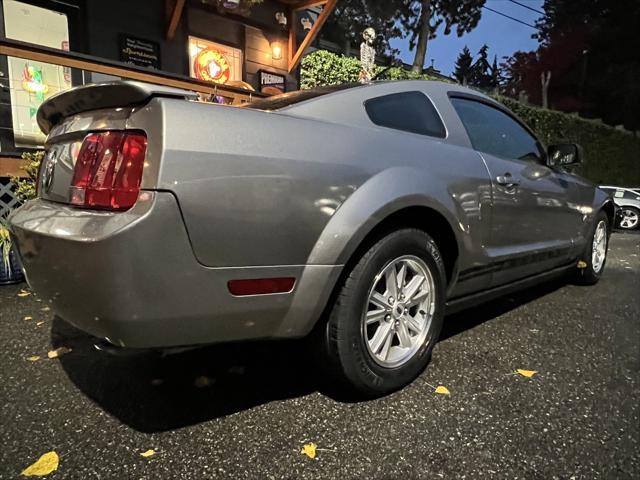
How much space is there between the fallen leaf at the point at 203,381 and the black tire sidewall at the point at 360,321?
69 centimetres

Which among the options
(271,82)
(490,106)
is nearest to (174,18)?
(271,82)

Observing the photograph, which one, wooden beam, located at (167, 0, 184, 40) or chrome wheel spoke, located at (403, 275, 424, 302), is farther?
wooden beam, located at (167, 0, 184, 40)

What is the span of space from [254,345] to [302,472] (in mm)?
1117

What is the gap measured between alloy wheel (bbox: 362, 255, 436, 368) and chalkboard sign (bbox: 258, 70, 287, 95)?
728cm

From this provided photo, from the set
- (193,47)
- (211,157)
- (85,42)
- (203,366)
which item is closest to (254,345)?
(203,366)

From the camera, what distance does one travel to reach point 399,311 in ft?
6.67

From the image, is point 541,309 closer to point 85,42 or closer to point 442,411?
point 442,411

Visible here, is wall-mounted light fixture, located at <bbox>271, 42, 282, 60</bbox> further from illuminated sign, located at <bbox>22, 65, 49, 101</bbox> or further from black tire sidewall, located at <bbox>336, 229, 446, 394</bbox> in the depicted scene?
black tire sidewall, located at <bbox>336, 229, 446, 394</bbox>

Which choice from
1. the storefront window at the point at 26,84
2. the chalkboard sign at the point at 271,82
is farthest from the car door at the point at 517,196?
the chalkboard sign at the point at 271,82

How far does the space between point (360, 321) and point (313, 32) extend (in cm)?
791

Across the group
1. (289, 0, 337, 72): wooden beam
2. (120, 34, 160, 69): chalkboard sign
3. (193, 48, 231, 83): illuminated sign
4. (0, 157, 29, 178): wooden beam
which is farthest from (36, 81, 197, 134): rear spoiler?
(289, 0, 337, 72): wooden beam

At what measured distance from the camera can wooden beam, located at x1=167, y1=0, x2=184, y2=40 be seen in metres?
7.17

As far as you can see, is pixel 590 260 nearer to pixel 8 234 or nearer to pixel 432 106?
pixel 432 106

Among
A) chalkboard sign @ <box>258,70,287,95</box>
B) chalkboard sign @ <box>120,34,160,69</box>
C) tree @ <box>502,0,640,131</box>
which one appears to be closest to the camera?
chalkboard sign @ <box>120,34,160,69</box>
